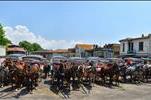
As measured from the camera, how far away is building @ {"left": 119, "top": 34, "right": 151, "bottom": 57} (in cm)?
6772

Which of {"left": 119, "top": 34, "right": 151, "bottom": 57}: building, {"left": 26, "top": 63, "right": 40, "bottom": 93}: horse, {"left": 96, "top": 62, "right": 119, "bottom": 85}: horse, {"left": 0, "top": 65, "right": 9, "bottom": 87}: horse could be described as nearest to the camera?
{"left": 26, "top": 63, "right": 40, "bottom": 93}: horse

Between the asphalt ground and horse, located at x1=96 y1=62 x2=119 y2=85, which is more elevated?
horse, located at x1=96 y1=62 x2=119 y2=85

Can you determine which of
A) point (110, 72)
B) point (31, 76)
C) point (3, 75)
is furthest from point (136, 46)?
point (31, 76)

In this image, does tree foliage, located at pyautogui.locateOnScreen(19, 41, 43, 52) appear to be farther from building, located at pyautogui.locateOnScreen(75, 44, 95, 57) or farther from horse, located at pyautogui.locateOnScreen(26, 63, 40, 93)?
horse, located at pyautogui.locateOnScreen(26, 63, 40, 93)

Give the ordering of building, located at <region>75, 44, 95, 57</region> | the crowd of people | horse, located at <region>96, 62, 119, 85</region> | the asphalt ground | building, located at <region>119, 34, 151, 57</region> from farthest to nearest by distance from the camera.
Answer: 1. building, located at <region>75, 44, 95, 57</region>
2. building, located at <region>119, 34, 151, 57</region>
3. horse, located at <region>96, 62, 119, 85</region>
4. the crowd of people
5. the asphalt ground

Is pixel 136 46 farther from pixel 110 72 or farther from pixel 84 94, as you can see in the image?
pixel 84 94

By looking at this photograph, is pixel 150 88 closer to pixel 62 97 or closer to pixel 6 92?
pixel 62 97

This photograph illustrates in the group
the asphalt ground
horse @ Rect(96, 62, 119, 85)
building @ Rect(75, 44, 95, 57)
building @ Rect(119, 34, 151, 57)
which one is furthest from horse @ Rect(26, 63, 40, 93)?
building @ Rect(75, 44, 95, 57)

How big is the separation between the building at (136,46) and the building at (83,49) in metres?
16.2

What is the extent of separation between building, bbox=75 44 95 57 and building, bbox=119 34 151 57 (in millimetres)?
16164

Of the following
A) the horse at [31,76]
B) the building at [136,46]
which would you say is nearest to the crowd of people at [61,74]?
the horse at [31,76]

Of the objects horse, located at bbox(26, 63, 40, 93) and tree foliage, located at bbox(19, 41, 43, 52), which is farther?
tree foliage, located at bbox(19, 41, 43, 52)

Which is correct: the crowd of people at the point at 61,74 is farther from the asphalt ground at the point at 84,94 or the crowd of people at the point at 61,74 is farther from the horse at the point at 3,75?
the asphalt ground at the point at 84,94

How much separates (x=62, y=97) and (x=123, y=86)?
733 centimetres
